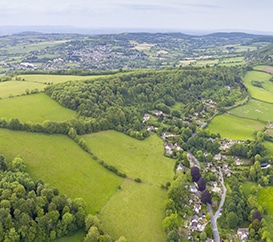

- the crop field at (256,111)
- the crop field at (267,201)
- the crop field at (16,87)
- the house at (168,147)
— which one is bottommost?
the crop field at (267,201)

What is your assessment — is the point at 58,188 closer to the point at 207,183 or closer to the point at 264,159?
the point at 207,183

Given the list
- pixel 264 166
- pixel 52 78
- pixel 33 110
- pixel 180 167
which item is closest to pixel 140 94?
pixel 52 78

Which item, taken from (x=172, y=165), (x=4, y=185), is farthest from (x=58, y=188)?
(x=172, y=165)

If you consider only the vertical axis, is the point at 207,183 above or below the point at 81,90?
below

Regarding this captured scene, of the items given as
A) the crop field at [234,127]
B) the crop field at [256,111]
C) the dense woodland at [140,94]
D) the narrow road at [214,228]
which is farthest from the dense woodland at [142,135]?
the crop field at [256,111]

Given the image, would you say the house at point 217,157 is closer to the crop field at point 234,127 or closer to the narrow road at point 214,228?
the crop field at point 234,127

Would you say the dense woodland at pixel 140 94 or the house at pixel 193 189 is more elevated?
the dense woodland at pixel 140 94

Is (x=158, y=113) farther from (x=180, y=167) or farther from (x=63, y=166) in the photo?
(x=63, y=166)
